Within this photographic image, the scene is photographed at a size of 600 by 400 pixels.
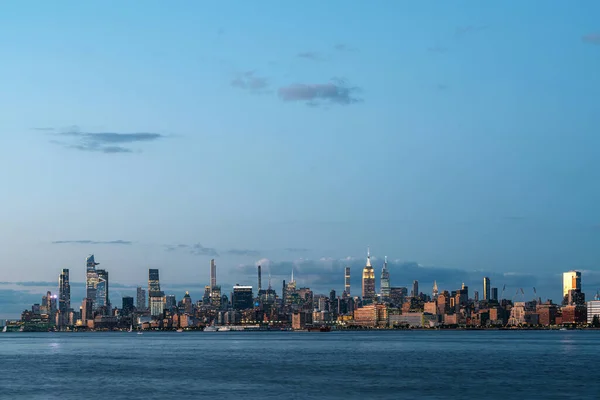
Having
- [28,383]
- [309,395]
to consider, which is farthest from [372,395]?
[28,383]

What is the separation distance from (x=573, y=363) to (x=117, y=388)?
7339 cm

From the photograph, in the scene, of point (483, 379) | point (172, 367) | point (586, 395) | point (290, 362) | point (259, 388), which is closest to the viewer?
point (586, 395)

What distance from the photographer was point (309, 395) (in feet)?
287

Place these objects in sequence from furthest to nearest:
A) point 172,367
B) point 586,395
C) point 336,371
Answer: point 172,367, point 336,371, point 586,395

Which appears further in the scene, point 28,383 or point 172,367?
point 172,367

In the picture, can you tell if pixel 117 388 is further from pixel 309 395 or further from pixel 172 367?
pixel 172 367

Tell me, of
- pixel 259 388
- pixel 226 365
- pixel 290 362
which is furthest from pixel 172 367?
pixel 259 388

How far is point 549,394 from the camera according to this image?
87.0m

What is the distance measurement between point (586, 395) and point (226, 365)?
67096 millimetres

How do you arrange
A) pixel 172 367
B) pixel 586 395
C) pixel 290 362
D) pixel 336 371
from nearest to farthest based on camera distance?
pixel 586 395 → pixel 336 371 → pixel 172 367 → pixel 290 362

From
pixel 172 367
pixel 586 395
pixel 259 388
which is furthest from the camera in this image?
pixel 172 367

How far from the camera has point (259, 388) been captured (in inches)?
3782

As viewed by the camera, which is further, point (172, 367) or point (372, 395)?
point (172, 367)

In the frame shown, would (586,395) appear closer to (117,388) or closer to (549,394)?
(549,394)
